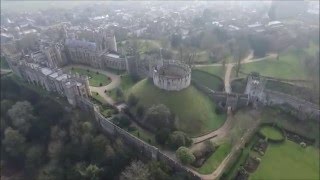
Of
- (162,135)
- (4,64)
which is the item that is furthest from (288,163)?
(4,64)

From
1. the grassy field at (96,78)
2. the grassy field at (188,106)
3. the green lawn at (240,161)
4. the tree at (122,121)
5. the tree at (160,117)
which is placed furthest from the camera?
the grassy field at (96,78)

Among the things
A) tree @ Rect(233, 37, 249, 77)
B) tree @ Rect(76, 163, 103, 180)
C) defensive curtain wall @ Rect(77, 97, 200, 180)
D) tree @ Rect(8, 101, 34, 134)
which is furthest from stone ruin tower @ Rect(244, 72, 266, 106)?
tree @ Rect(8, 101, 34, 134)

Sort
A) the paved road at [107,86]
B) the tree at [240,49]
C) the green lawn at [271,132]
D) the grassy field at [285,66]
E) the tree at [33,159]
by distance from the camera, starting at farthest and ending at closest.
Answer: the tree at [240,49]
the grassy field at [285,66]
the paved road at [107,86]
the tree at [33,159]
the green lawn at [271,132]

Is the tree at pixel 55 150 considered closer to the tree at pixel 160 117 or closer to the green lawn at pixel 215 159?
the tree at pixel 160 117

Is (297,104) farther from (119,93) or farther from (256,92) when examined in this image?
(119,93)

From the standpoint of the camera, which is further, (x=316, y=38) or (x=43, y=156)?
(x=316, y=38)

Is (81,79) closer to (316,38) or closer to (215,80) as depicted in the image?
(215,80)

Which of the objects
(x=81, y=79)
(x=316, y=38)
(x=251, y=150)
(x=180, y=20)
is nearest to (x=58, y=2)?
(x=180, y=20)

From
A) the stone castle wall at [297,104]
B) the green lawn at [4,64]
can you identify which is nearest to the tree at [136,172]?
the stone castle wall at [297,104]
